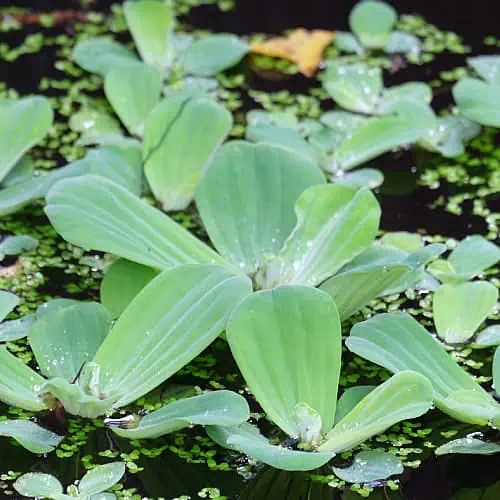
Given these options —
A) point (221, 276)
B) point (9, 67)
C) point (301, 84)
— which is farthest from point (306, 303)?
point (9, 67)

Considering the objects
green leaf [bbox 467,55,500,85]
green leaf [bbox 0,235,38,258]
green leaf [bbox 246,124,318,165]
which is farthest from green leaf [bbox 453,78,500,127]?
green leaf [bbox 0,235,38,258]

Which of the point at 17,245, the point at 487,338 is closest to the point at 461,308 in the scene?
the point at 487,338

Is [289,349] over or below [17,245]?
over

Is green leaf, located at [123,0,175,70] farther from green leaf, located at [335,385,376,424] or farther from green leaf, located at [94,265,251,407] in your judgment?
green leaf, located at [335,385,376,424]

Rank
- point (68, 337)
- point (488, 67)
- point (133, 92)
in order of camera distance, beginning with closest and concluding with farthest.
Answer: point (68, 337), point (133, 92), point (488, 67)

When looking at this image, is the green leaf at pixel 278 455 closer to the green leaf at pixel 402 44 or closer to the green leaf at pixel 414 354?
the green leaf at pixel 414 354

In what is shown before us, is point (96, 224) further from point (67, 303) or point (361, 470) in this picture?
point (361, 470)

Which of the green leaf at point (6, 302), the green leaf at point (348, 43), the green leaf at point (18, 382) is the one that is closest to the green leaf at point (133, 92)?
the green leaf at point (348, 43)

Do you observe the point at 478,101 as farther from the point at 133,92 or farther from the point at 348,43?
the point at 133,92
